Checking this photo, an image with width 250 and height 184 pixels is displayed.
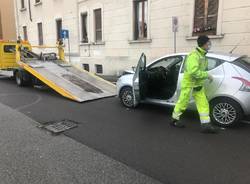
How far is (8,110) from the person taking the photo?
22.6 feet

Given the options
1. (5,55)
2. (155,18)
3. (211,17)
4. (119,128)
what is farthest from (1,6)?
(119,128)

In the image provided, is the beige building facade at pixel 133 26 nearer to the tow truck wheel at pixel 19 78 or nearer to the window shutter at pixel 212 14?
the window shutter at pixel 212 14

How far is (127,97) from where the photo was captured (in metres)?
7.13

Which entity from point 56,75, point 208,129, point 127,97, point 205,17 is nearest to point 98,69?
point 56,75

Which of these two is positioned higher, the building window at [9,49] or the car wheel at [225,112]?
the building window at [9,49]

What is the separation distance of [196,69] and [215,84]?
820 mm

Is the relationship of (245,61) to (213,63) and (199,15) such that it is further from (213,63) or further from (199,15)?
(199,15)

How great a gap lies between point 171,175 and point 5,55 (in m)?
11.4

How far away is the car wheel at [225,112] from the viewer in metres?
5.09

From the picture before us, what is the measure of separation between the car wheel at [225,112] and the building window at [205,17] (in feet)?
18.2

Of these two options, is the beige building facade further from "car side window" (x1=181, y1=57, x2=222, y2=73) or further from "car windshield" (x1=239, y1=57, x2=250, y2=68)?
"car side window" (x1=181, y1=57, x2=222, y2=73)

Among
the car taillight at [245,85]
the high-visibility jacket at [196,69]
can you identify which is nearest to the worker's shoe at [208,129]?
the high-visibility jacket at [196,69]

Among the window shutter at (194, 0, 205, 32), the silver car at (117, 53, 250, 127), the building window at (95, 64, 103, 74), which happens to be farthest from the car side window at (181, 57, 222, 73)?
the building window at (95, 64, 103, 74)

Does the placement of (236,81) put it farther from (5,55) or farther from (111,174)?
(5,55)
